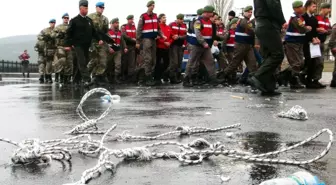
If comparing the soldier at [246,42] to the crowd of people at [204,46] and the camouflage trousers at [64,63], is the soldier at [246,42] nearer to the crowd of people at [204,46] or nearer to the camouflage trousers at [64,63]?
the crowd of people at [204,46]

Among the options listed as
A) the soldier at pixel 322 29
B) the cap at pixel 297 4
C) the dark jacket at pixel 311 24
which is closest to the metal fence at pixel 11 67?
the soldier at pixel 322 29

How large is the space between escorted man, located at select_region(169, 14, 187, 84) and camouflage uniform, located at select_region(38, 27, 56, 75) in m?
4.53

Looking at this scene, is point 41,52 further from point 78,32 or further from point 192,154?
point 192,154

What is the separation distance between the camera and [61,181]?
2789 millimetres

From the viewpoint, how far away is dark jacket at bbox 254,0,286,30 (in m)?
8.45

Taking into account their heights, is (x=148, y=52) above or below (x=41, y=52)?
above

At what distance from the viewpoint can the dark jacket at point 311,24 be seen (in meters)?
11.4

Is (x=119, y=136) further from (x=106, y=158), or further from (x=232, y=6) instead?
(x=232, y=6)

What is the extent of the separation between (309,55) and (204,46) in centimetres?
240

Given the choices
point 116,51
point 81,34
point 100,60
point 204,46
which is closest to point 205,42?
point 204,46

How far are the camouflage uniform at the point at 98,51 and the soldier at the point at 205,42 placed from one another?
88.7 inches

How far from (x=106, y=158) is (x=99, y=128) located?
188cm

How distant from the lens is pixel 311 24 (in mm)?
11383

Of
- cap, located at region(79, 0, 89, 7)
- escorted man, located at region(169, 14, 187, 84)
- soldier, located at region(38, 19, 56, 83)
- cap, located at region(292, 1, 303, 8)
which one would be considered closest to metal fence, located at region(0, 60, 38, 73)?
soldier, located at region(38, 19, 56, 83)
